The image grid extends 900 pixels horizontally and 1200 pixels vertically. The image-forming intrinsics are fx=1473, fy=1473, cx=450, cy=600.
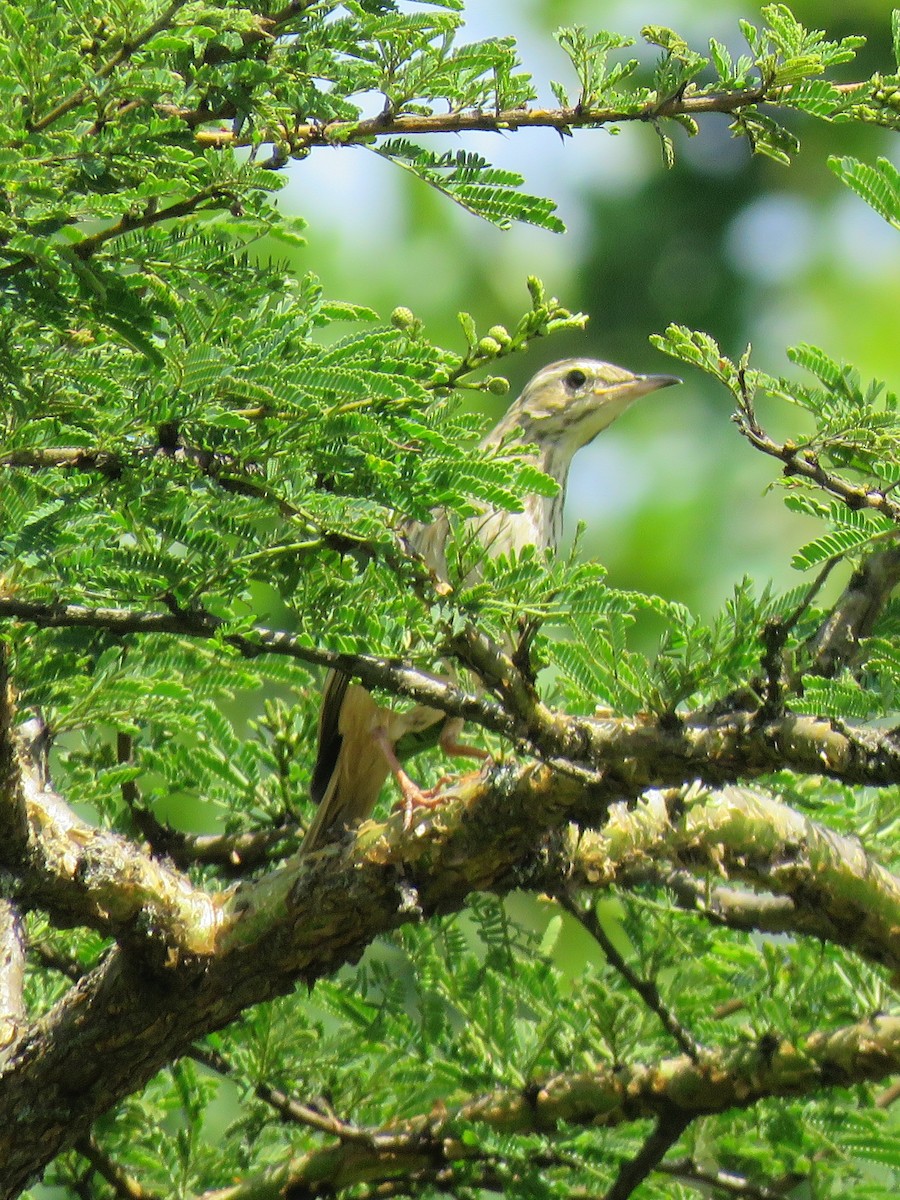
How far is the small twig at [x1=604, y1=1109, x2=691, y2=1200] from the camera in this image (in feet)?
13.5

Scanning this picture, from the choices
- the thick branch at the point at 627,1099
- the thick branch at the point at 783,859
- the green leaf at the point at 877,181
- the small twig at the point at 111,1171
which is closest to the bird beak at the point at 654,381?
the thick branch at the point at 783,859

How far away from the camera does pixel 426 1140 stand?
429 cm

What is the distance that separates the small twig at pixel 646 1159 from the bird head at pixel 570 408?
280cm

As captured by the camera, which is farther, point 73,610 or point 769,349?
point 769,349

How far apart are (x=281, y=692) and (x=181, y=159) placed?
6.57 metres

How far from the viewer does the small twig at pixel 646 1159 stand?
4.11m

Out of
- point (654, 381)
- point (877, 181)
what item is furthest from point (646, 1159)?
point (654, 381)

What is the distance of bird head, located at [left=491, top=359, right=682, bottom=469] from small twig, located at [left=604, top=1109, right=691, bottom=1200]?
2.80 m

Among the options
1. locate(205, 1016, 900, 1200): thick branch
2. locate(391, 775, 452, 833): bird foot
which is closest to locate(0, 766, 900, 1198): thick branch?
locate(391, 775, 452, 833): bird foot

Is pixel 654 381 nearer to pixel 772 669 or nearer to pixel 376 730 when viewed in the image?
pixel 376 730

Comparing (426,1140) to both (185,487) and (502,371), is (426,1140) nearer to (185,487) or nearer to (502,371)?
(185,487)

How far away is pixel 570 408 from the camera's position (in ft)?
19.9

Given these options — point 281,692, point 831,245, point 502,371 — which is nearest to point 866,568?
point 281,692

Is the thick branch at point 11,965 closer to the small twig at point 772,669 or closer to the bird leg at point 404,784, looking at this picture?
the bird leg at point 404,784
